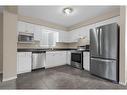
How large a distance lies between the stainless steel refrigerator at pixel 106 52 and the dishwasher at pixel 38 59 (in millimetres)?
2065

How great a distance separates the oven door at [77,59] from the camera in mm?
4128

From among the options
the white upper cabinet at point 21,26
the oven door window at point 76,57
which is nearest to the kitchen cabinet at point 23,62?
the white upper cabinet at point 21,26

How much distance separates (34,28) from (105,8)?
2943 mm

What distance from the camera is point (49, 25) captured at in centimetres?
486

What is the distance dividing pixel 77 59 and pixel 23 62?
2335 mm

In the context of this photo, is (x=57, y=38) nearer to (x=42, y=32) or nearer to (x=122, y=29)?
(x=42, y=32)

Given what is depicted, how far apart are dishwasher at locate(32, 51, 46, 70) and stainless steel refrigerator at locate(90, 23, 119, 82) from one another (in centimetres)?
207

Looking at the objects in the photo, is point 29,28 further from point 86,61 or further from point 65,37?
point 86,61

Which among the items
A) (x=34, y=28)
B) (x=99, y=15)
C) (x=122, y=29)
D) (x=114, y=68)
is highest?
(x=99, y=15)

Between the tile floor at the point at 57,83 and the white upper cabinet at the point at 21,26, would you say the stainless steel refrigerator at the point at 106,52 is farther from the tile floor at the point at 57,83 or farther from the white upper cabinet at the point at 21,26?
the white upper cabinet at the point at 21,26

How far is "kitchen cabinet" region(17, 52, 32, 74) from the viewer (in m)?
3.25

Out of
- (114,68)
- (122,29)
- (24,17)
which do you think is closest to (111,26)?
(122,29)

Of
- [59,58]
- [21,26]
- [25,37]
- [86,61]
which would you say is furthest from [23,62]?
[86,61]

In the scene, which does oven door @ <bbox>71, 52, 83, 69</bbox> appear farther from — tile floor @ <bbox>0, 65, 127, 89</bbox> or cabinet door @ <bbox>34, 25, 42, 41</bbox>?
cabinet door @ <bbox>34, 25, 42, 41</bbox>
